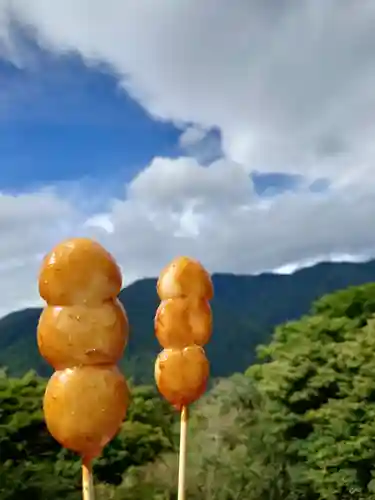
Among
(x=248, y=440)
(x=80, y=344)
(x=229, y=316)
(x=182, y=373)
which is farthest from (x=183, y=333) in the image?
(x=229, y=316)

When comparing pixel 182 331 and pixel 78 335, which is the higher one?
pixel 182 331

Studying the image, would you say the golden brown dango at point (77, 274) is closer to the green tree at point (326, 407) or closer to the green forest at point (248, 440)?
the green forest at point (248, 440)

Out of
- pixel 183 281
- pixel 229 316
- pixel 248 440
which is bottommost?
pixel 248 440

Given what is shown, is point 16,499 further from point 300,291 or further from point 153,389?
point 300,291

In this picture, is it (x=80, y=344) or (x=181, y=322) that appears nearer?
(x=80, y=344)

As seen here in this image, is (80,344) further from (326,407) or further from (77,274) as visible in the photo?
(326,407)

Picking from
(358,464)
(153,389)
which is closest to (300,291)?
(153,389)

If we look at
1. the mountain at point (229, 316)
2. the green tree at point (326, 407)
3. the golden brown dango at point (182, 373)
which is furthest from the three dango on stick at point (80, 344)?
the mountain at point (229, 316)

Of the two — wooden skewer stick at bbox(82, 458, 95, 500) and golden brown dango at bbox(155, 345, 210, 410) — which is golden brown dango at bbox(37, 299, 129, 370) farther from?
golden brown dango at bbox(155, 345, 210, 410)
